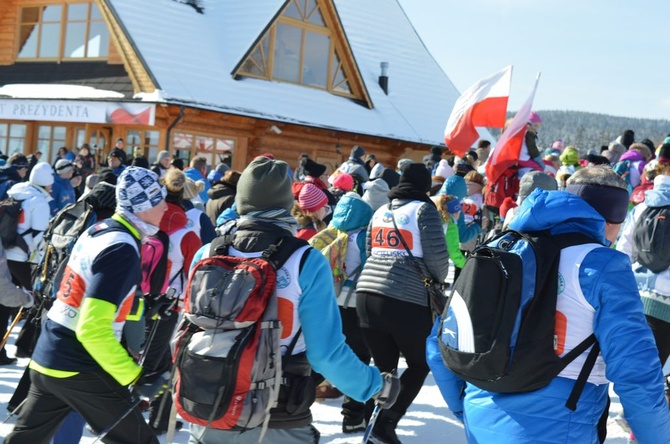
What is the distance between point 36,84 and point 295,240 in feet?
63.2

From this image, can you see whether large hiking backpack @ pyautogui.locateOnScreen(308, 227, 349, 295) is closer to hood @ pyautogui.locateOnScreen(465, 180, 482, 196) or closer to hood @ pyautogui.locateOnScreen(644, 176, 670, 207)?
hood @ pyautogui.locateOnScreen(644, 176, 670, 207)

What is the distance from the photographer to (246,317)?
2848mm

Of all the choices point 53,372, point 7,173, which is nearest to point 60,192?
point 7,173

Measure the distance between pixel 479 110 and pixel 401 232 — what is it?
5456mm

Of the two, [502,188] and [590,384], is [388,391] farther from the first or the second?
[502,188]

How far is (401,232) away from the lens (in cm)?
526

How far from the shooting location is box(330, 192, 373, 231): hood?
5980 millimetres

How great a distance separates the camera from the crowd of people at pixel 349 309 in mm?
2590

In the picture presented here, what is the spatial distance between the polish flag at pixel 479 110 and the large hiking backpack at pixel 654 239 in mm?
4985

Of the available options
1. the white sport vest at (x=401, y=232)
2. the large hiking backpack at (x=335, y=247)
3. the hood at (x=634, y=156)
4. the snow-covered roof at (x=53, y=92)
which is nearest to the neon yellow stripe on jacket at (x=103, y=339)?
the white sport vest at (x=401, y=232)

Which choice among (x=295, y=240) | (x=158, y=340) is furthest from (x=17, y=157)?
(x=295, y=240)

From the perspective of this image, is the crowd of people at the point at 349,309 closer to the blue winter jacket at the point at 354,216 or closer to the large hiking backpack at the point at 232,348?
the blue winter jacket at the point at 354,216

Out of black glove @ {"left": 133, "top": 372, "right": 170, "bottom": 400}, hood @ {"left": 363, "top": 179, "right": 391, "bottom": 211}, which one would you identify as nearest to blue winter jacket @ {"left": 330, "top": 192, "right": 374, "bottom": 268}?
hood @ {"left": 363, "top": 179, "right": 391, "bottom": 211}

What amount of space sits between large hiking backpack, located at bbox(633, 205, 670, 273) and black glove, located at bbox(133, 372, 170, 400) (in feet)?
10.5
